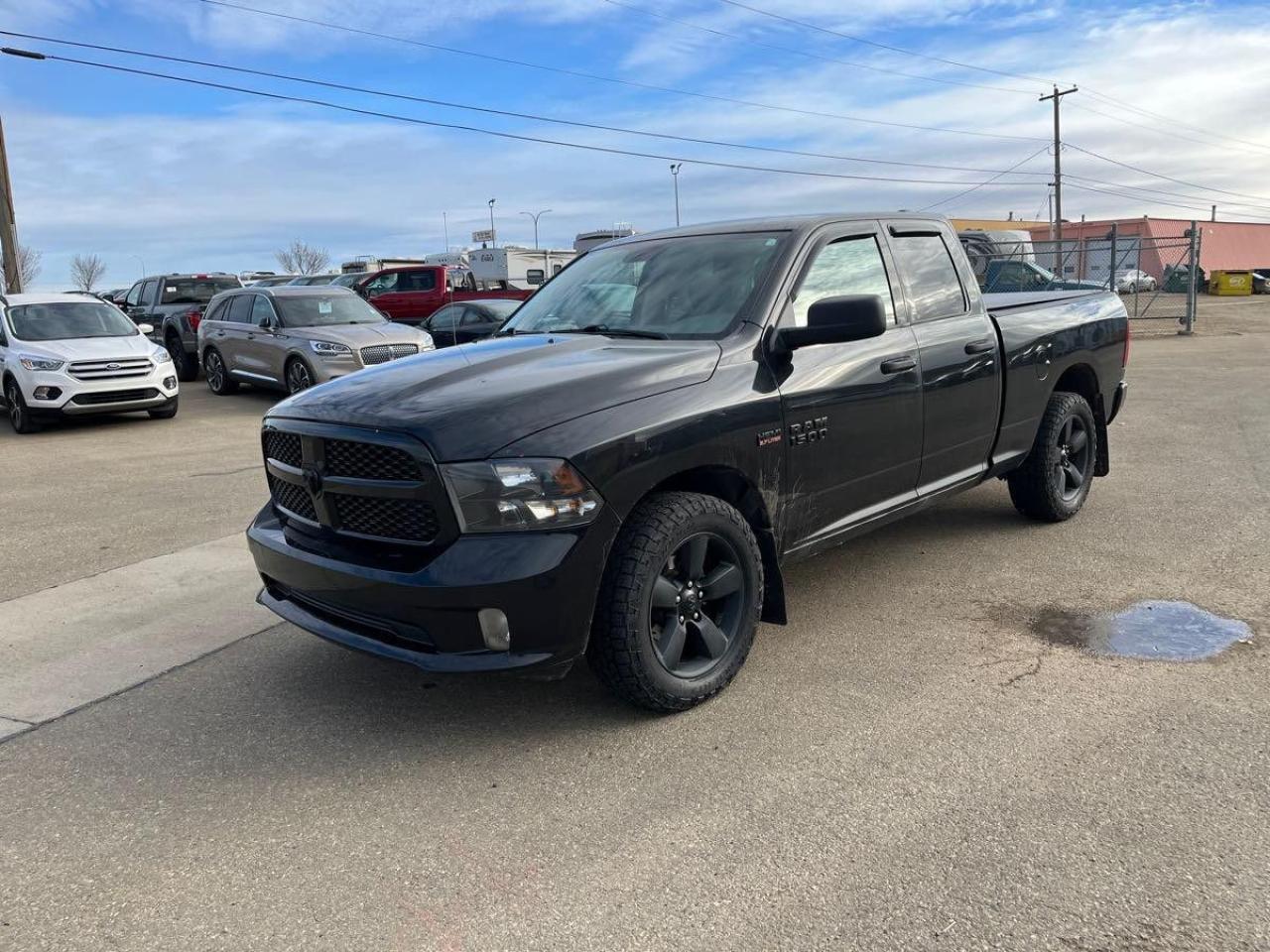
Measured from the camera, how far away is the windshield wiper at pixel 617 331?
416cm

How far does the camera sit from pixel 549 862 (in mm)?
2779

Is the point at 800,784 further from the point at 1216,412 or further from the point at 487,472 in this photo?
the point at 1216,412

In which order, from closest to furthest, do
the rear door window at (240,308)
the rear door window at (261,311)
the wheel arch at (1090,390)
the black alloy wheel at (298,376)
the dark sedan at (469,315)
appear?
the wheel arch at (1090,390), the black alloy wheel at (298,376), the rear door window at (261,311), the rear door window at (240,308), the dark sedan at (469,315)

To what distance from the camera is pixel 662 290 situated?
444 cm

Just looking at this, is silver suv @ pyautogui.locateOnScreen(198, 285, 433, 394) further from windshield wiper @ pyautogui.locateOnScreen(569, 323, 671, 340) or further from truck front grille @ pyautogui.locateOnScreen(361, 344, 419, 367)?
windshield wiper @ pyautogui.locateOnScreen(569, 323, 671, 340)

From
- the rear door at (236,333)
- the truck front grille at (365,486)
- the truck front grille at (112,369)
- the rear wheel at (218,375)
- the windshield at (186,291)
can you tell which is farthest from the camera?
the windshield at (186,291)

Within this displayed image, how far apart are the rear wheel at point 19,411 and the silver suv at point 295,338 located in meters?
3.14

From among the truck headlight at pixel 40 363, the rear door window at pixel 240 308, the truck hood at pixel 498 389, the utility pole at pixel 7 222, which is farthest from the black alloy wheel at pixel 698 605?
the utility pole at pixel 7 222

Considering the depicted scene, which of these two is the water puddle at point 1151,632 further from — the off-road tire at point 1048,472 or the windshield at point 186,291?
the windshield at point 186,291

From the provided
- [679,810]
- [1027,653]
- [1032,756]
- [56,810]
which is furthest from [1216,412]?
[56,810]

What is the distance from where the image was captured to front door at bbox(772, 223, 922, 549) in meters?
4.05

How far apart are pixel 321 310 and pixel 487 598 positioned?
12.4 m

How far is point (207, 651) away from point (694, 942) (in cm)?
301

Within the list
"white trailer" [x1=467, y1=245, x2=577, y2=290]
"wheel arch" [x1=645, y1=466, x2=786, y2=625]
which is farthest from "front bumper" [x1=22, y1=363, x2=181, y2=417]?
"white trailer" [x1=467, y1=245, x2=577, y2=290]
